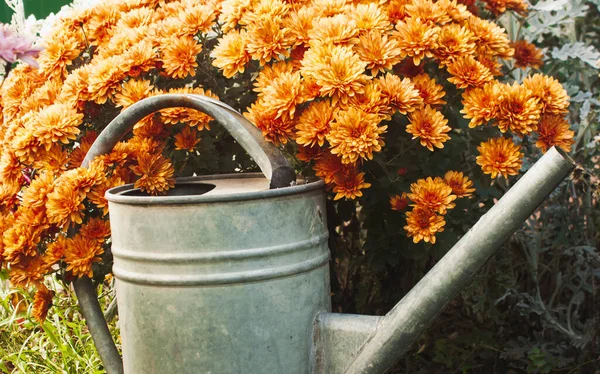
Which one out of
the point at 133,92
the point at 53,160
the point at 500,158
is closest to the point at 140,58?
the point at 133,92

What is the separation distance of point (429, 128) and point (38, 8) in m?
2.61

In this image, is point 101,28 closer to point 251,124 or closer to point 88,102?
point 88,102

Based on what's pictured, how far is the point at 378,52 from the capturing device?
152cm

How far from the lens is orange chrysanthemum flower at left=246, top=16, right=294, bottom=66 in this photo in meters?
1.57

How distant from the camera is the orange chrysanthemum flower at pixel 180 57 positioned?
168 centimetres

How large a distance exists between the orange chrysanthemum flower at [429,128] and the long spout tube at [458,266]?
24 centimetres

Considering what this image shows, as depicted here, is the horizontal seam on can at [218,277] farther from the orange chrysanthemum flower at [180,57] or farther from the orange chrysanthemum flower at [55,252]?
the orange chrysanthemum flower at [180,57]

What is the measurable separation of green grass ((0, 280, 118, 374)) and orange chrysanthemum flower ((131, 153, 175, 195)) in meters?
0.66

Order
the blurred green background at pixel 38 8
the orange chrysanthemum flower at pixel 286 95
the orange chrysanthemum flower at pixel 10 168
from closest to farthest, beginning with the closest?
the orange chrysanthemum flower at pixel 286 95, the orange chrysanthemum flower at pixel 10 168, the blurred green background at pixel 38 8

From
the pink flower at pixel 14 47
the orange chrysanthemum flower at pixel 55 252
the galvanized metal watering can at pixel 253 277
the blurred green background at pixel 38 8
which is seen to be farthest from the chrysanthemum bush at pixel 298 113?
the blurred green background at pixel 38 8

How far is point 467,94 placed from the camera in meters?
1.59

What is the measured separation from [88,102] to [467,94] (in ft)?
2.99

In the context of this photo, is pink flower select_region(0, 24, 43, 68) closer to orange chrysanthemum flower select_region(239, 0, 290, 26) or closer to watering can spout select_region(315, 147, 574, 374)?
orange chrysanthemum flower select_region(239, 0, 290, 26)

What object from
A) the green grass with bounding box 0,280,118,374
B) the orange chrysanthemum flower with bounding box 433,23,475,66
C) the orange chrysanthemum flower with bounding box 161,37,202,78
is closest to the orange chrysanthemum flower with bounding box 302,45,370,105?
the orange chrysanthemum flower with bounding box 433,23,475,66
